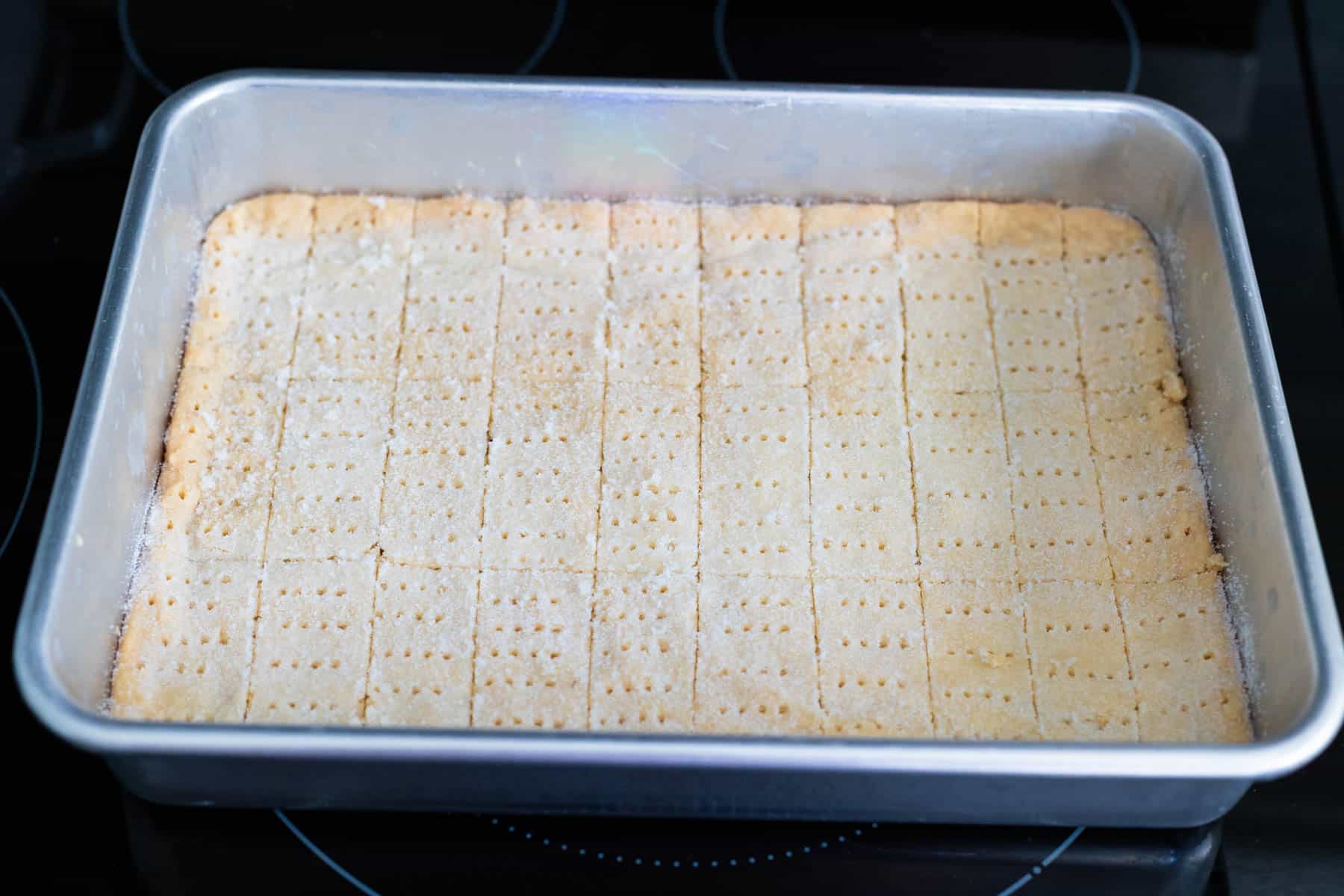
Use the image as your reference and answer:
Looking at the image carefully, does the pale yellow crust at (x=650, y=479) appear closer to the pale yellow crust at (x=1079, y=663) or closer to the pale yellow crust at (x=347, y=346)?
the pale yellow crust at (x=347, y=346)

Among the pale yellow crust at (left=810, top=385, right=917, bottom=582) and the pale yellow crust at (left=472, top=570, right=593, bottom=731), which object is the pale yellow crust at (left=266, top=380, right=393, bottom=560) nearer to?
the pale yellow crust at (left=472, top=570, right=593, bottom=731)

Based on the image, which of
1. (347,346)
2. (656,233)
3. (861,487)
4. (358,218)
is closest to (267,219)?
(358,218)


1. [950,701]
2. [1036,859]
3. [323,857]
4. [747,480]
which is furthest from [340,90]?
[1036,859]

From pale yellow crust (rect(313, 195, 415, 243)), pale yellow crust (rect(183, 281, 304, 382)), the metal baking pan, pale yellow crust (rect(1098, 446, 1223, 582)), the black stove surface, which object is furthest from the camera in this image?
pale yellow crust (rect(313, 195, 415, 243))

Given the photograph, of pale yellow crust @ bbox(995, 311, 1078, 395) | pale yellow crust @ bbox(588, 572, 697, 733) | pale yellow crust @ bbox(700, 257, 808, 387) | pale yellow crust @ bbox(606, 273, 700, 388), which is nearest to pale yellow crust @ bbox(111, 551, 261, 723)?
pale yellow crust @ bbox(588, 572, 697, 733)

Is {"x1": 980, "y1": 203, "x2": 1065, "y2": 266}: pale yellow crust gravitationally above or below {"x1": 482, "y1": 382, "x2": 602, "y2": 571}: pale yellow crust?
above

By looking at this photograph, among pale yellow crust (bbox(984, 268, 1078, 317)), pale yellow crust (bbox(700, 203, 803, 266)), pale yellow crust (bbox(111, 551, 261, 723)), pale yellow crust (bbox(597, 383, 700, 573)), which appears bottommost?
pale yellow crust (bbox(111, 551, 261, 723))

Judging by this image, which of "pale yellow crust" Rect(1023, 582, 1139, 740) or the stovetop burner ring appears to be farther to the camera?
the stovetop burner ring
